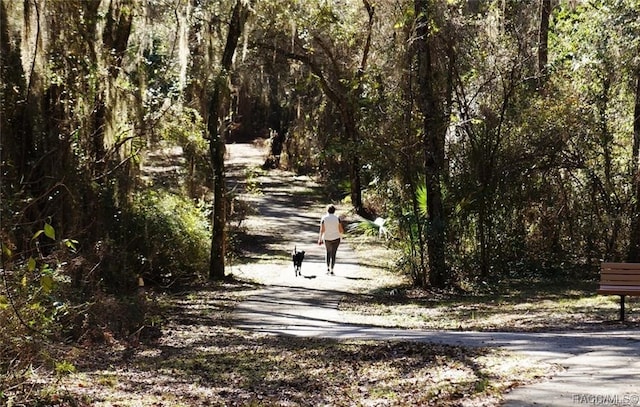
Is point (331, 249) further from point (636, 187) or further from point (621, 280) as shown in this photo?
point (621, 280)

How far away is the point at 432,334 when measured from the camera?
33.6ft

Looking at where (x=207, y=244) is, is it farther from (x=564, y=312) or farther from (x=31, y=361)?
(x=31, y=361)

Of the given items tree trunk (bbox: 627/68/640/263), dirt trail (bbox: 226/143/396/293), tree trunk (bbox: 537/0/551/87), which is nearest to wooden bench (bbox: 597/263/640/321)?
tree trunk (bbox: 627/68/640/263)

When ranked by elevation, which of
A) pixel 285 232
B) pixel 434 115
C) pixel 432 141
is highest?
pixel 434 115

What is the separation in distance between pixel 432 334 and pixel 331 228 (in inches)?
334

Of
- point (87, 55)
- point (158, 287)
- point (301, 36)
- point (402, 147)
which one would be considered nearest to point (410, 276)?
point (402, 147)

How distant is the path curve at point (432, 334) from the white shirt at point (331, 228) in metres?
0.99

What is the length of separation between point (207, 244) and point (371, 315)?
6095mm

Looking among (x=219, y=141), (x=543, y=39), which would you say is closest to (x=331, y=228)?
(x=219, y=141)

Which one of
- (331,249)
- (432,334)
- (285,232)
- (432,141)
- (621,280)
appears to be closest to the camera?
(432,334)

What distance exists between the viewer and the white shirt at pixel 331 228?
1848cm

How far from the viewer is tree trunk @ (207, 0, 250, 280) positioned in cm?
1655

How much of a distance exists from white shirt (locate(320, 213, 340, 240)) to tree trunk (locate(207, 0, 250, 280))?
2.36 meters

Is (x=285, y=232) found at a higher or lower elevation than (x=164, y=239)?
lower
